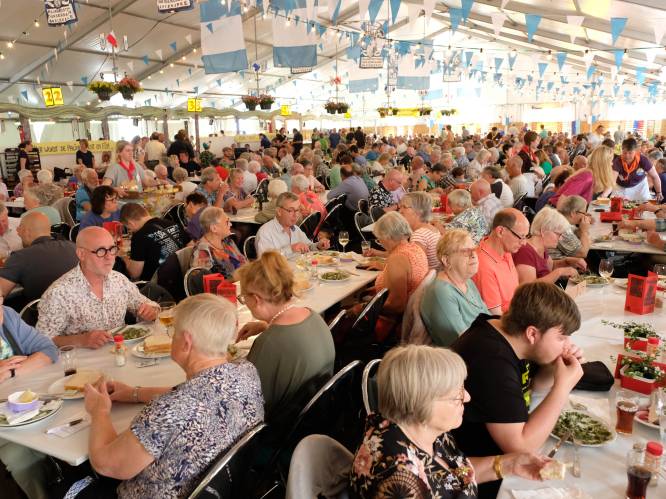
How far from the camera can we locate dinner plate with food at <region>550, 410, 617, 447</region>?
5.66ft

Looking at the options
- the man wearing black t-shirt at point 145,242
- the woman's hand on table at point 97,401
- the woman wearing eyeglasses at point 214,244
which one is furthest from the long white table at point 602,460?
the man wearing black t-shirt at point 145,242

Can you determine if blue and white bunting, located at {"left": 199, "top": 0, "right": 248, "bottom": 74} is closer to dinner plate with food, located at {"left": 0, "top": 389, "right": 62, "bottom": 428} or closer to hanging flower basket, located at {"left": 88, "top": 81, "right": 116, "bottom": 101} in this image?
hanging flower basket, located at {"left": 88, "top": 81, "right": 116, "bottom": 101}

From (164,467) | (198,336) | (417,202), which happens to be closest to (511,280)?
(417,202)

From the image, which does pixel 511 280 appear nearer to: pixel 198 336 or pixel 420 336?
pixel 420 336

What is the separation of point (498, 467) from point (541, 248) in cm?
236

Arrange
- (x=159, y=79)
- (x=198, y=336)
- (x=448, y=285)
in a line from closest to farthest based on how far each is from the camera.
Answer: (x=198, y=336), (x=448, y=285), (x=159, y=79)

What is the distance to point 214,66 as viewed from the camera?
8.33 meters

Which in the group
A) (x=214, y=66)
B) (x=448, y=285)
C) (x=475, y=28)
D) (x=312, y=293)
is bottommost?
(x=312, y=293)

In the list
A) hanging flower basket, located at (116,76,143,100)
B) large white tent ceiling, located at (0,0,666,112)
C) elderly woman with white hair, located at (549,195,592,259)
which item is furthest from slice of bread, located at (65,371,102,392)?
hanging flower basket, located at (116,76,143,100)

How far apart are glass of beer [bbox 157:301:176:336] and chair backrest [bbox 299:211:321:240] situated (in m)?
2.87

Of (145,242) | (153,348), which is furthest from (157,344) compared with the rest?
(145,242)

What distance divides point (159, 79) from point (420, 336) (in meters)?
21.8

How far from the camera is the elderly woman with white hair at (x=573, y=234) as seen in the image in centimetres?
434

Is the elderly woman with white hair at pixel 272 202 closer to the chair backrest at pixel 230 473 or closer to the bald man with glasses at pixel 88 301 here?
the bald man with glasses at pixel 88 301
